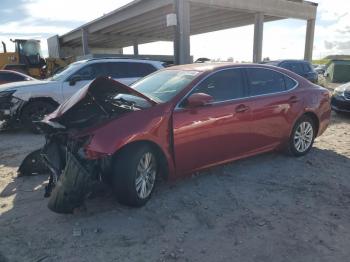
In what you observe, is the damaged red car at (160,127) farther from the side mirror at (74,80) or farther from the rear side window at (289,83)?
the side mirror at (74,80)

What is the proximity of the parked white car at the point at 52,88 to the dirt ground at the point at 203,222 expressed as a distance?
3145mm

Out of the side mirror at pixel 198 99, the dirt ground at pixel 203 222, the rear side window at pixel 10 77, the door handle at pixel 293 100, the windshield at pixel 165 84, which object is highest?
the windshield at pixel 165 84

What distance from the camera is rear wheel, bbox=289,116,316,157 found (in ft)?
18.7

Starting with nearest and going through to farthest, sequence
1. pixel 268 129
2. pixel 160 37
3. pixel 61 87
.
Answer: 1. pixel 268 129
2. pixel 61 87
3. pixel 160 37

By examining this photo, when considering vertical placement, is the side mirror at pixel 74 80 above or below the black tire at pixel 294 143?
above

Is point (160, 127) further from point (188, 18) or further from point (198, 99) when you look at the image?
point (188, 18)

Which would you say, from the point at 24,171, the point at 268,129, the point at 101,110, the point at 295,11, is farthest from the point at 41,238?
the point at 295,11

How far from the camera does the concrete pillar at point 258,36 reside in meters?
19.1

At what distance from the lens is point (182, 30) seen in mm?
15133

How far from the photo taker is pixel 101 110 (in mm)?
4117

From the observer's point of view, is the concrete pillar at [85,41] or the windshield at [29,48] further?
the concrete pillar at [85,41]

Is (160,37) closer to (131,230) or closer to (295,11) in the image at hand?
(295,11)

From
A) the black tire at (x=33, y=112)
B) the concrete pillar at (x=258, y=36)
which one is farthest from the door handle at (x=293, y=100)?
the concrete pillar at (x=258, y=36)

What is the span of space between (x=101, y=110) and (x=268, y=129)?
2.54 m
